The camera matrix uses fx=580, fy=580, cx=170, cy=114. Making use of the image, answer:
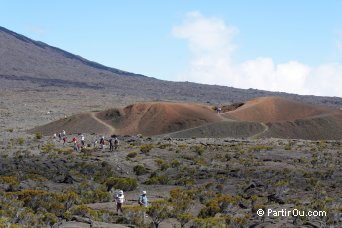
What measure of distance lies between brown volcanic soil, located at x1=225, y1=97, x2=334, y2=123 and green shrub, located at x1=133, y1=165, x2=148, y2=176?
30.0m

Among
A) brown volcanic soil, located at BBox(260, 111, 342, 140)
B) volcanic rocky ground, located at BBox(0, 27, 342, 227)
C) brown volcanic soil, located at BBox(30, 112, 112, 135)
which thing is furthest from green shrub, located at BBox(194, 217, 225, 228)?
brown volcanic soil, located at BBox(30, 112, 112, 135)

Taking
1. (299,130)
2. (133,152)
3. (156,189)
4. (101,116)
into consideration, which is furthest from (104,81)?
(156,189)

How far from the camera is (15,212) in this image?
18.6 meters

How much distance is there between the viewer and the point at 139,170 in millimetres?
33656

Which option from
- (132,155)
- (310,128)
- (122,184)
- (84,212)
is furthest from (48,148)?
(310,128)

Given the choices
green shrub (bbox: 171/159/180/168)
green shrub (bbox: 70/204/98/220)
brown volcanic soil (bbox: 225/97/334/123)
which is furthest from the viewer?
brown volcanic soil (bbox: 225/97/334/123)

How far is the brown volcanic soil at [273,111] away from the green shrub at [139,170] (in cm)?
3001

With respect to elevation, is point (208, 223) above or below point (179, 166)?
above

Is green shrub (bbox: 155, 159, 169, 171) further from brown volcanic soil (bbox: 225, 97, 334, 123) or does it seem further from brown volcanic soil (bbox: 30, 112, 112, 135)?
brown volcanic soil (bbox: 225, 97, 334, 123)

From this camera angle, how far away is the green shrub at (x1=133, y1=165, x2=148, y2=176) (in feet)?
110

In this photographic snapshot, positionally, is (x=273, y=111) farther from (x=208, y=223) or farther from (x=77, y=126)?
(x=208, y=223)

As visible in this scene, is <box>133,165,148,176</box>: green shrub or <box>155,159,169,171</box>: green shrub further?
<box>155,159,169,171</box>: green shrub

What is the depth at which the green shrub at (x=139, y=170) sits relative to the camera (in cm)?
3347

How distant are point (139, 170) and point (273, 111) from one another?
3529 cm
